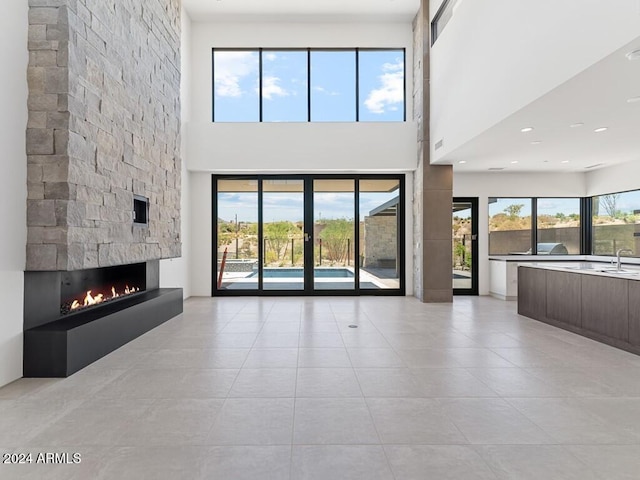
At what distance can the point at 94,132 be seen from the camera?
408 centimetres

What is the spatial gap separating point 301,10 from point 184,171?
4061mm

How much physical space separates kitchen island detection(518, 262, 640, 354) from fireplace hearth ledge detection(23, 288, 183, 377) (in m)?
5.69

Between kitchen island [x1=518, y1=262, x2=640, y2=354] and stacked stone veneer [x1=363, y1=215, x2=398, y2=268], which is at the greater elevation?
stacked stone veneer [x1=363, y1=215, x2=398, y2=268]

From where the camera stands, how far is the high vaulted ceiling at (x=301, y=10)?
7.80m

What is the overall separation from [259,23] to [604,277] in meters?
7.89

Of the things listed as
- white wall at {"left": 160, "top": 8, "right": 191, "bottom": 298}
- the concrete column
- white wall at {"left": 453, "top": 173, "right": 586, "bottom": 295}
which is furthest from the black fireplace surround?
white wall at {"left": 453, "top": 173, "right": 586, "bottom": 295}

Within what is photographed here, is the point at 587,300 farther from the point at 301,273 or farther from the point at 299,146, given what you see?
the point at 299,146

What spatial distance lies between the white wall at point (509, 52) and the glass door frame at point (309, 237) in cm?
183

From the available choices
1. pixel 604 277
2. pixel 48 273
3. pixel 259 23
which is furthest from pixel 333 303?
pixel 259 23

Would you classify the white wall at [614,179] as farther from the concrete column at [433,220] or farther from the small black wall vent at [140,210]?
the small black wall vent at [140,210]

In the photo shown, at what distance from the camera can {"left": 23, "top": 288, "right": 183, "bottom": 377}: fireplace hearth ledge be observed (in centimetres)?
355

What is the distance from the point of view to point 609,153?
6742mm

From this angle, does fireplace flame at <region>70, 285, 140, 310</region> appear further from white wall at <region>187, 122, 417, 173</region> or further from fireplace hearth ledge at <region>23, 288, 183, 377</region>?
white wall at <region>187, 122, 417, 173</region>

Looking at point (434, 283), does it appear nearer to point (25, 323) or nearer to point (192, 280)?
point (192, 280)
